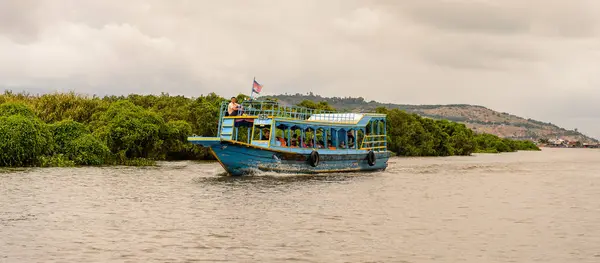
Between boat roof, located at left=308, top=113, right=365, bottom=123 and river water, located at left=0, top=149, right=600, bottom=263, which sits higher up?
boat roof, located at left=308, top=113, right=365, bottom=123

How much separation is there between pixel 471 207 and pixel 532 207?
2328 mm

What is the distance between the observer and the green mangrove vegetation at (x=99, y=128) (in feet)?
125

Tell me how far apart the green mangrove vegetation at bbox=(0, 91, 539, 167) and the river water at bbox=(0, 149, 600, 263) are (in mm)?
5389

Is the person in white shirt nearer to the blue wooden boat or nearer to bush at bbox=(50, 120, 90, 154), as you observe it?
the blue wooden boat

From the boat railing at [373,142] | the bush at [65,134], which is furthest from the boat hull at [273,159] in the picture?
the bush at [65,134]

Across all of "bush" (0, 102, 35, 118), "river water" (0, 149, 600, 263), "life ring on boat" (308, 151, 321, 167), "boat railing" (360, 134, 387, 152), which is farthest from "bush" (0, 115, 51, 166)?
"boat railing" (360, 134, 387, 152)

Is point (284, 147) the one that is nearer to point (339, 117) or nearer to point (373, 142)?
point (339, 117)

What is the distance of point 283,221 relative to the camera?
19281 millimetres

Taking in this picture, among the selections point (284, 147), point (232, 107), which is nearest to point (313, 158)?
point (284, 147)

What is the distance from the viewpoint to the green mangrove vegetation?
38031mm

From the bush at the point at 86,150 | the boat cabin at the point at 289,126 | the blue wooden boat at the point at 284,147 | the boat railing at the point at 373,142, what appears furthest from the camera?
the boat railing at the point at 373,142

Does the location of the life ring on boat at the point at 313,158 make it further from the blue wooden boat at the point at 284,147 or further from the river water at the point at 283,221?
the river water at the point at 283,221

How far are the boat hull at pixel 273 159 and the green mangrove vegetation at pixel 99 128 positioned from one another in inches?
478

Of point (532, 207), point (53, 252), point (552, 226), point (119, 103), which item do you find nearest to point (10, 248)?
point (53, 252)
